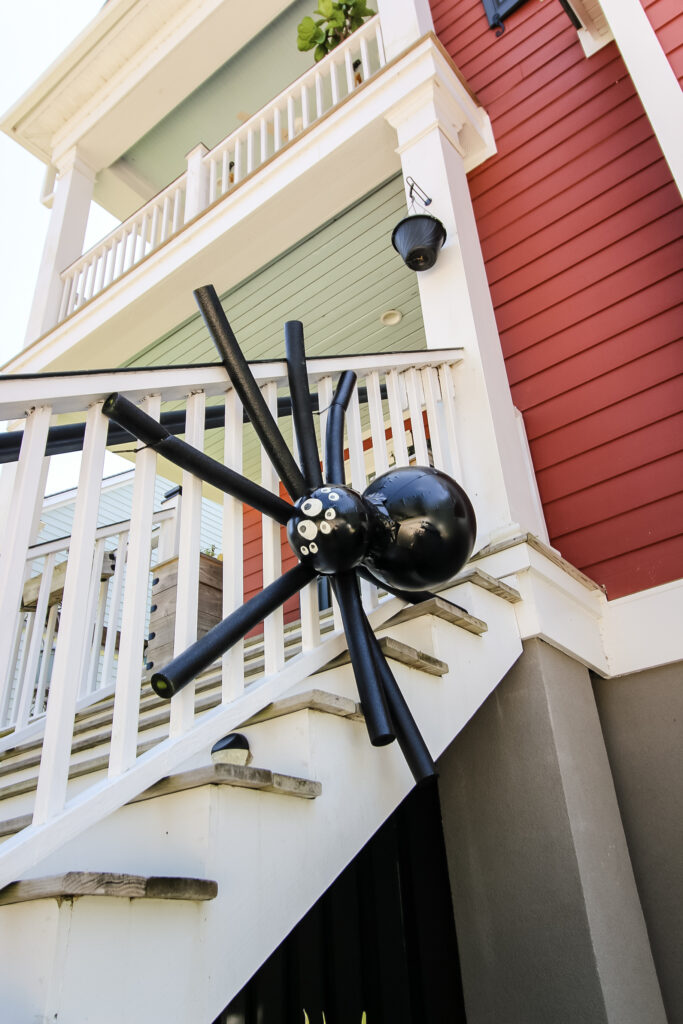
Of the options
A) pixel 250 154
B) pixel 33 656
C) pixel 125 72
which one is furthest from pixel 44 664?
pixel 125 72

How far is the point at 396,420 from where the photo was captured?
1.84 metres

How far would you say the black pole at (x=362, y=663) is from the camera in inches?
44.1

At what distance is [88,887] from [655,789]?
1.74 m

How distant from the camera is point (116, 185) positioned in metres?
5.56

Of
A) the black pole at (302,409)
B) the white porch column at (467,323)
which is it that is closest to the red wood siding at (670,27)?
the white porch column at (467,323)

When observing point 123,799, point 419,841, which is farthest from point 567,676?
point 123,799

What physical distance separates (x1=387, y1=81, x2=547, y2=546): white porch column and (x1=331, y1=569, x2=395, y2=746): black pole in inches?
30.2

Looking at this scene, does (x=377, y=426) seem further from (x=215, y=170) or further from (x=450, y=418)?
(x=215, y=170)

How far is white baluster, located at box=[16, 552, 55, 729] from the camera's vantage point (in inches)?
100

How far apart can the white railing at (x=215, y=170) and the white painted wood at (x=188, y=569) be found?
2.56 metres

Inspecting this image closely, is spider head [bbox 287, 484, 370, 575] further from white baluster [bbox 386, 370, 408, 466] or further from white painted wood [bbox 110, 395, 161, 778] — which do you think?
white baluster [bbox 386, 370, 408, 466]

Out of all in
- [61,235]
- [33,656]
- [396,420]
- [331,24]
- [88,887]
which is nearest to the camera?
[88,887]

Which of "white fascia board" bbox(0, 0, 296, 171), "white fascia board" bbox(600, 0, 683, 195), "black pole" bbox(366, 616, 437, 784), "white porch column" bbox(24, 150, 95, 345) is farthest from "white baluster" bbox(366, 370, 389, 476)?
"white fascia board" bbox(0, 0, 296, 171)

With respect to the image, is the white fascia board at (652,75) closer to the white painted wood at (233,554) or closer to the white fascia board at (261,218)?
the white fascia board at (261,218)
